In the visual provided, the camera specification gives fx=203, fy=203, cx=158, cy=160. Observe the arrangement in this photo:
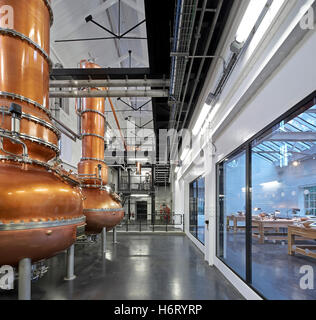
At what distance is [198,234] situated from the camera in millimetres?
6148

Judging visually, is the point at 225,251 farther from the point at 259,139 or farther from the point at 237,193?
the point at 259,139

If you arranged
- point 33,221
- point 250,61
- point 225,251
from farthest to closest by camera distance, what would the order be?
point 225,251, point 250,61, point 33,221

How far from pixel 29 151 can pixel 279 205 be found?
300 centimetres

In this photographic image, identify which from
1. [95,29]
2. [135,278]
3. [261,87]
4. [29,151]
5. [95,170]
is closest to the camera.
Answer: [29,151]

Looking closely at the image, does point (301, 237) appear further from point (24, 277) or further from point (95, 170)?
point (95, 170)

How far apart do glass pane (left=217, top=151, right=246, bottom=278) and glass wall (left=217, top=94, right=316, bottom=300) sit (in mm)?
19

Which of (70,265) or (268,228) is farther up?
(268,228)

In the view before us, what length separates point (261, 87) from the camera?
2.23m

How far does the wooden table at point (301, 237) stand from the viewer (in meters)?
2.04

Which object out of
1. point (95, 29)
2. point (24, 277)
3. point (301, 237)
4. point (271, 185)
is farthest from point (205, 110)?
point (95, 29)

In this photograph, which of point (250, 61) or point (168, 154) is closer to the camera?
point (250, 61)

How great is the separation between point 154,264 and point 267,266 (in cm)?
207

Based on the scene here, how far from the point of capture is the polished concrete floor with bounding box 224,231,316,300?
2273 millimetres
